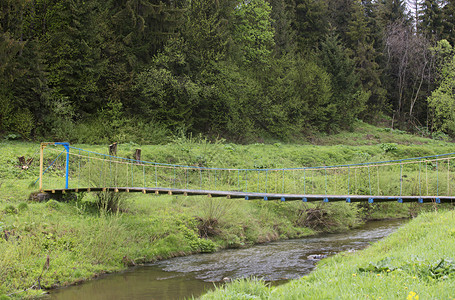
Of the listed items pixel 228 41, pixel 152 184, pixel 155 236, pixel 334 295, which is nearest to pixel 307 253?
pixel 155 236

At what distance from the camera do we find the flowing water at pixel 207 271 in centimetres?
887

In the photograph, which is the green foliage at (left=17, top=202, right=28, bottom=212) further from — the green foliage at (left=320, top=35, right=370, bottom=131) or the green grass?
the green foliage at (left=320, top=35, right=370, bottom=131)

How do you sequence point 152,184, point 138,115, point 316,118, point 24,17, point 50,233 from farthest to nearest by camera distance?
point 316,118
point 138,115
point 24,17
point 152,184
point 50,233

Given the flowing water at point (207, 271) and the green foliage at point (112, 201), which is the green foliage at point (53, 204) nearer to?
the green foliage at point (112, 201)

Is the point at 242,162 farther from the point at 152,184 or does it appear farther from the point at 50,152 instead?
the point at 50,152

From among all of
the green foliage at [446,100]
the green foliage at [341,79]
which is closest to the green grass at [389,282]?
the green foliage at [341,79]

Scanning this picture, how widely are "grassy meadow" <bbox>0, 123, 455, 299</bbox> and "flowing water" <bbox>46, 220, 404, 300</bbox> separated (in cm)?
55

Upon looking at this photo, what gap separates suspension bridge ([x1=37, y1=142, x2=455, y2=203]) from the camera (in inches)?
496

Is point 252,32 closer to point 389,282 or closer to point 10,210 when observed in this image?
point 10,210

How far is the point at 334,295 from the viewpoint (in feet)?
14.4

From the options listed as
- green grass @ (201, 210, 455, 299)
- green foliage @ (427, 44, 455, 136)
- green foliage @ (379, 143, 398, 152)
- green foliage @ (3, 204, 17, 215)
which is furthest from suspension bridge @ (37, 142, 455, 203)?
green foliage @ (427, 44, 455, 136)

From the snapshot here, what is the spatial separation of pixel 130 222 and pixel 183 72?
13.7 meters

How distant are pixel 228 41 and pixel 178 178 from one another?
40.7 ft

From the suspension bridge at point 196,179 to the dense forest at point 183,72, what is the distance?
4.15 m
